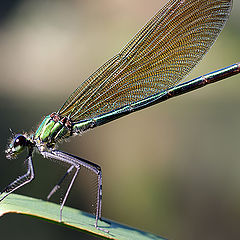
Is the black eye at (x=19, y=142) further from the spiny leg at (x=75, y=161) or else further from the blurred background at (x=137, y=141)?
the blurred background at (x=137, y=141)

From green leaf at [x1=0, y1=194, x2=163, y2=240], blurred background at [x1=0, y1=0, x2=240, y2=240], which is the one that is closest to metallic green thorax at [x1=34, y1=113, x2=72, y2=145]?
green leaf at [x1=0, y1=194, x2=163, y2=240]

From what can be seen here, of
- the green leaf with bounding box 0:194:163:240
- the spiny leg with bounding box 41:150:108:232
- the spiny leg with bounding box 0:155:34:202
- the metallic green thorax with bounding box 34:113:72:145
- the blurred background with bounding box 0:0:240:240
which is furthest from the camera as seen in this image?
the blurred background with bounding box 0:0:240:240

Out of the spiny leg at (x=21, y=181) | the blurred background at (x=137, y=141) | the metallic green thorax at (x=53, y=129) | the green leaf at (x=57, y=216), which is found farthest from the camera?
the blurred background at (x=137, y=141)

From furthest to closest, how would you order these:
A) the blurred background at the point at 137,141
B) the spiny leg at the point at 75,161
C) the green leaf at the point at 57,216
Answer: the blurred background at the point at 137,141
the spiny leg at the point at 75,161
the green leaf at the point at 57,216

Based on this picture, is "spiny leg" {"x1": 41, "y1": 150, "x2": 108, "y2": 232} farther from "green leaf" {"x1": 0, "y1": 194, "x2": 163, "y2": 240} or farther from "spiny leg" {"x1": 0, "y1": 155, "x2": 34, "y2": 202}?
"green leaf" {"x1": 0, "y1": 194, "x2": 163, "y2": 240}

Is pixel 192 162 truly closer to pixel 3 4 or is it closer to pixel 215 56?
pixel 215 56

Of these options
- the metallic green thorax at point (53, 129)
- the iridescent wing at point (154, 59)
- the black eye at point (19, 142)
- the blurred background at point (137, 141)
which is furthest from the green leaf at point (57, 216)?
the blurred background at point (137, 141)
